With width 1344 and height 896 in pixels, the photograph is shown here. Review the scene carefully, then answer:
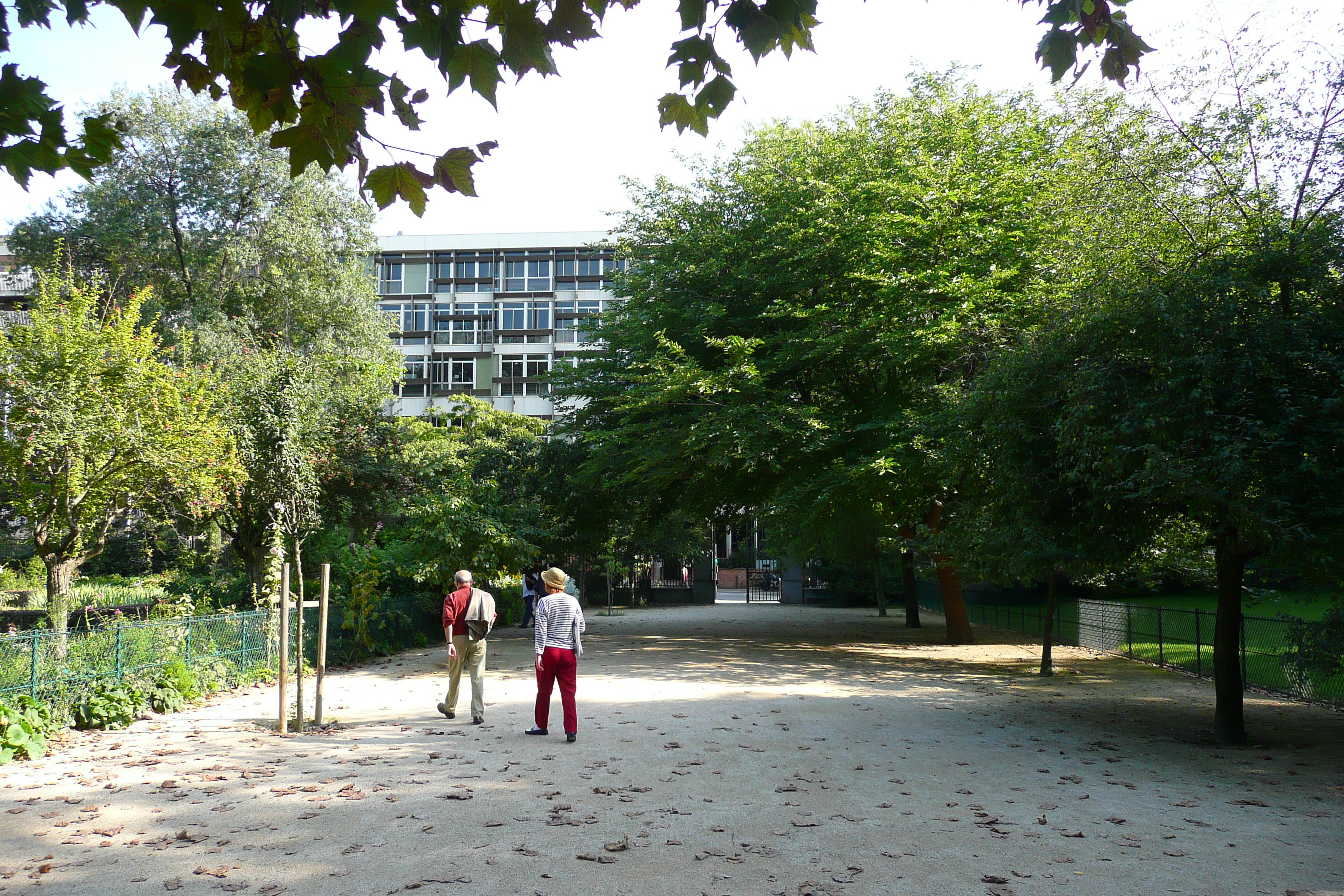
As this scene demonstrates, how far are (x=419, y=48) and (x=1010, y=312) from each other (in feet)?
48.7

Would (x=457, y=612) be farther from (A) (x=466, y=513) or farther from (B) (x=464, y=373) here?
(B) (x=464, y=373)

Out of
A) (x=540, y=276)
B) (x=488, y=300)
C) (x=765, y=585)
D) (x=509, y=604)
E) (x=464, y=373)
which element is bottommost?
(x=765, y=585)

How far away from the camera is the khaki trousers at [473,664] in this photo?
1104 centimetres

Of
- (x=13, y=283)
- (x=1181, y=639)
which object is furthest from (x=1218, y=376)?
(x=13, y=283)

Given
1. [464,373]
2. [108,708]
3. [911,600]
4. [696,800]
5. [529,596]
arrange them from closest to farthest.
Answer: [696,800] < [108,708] < [529,596] < [911,600] < [464,373]

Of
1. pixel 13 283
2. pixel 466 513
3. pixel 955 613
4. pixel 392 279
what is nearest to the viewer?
pixel 466 513

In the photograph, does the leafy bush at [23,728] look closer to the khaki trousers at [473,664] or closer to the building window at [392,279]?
the khaki trousers at [473,664]

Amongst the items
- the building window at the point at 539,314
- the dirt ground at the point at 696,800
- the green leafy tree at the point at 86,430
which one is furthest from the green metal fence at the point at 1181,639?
the building window at the point at 539,314

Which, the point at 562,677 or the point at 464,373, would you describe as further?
the point at 464,373

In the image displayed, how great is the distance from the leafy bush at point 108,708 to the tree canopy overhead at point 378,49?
7.86 m

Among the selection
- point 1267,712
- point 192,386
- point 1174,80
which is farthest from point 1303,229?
point 192,386

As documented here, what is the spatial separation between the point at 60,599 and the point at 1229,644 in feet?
50.4

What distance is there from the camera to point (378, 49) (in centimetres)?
404

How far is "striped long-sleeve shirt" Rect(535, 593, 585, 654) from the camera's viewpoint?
9836 millimetres
